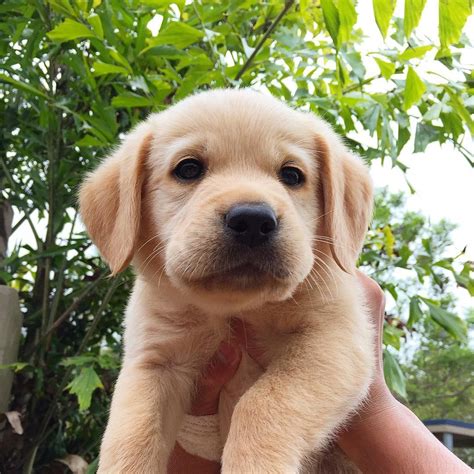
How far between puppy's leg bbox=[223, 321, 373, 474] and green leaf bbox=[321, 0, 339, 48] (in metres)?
0.92

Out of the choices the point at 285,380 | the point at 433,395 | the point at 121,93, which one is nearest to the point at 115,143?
the point at 121,93

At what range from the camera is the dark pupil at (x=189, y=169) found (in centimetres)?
181

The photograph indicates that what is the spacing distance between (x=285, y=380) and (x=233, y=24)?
186 cm

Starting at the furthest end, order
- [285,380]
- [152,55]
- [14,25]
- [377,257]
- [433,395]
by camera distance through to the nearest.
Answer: [433,395] → [377,257] → [14,25] → [152,55] → [285,380]

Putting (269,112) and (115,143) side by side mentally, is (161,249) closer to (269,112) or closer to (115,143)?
(269,112)

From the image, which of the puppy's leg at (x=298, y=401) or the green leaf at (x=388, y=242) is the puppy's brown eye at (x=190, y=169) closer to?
the puppy's leg at (x=298, y=401)

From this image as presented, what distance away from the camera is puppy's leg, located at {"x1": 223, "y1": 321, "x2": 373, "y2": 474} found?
1457 mm

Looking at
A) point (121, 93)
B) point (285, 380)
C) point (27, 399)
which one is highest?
point (121, 93)

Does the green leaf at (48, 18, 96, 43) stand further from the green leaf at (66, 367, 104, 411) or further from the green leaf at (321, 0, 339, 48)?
the green leaf at (66, 367, 104, 411)

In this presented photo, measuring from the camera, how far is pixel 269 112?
188 centimetres

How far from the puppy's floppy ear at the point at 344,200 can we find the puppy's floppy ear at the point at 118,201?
25.6 inches

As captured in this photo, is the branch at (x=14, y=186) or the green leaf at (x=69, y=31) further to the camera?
the branch at (x=14, y=186)

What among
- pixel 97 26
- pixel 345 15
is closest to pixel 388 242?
pixel 345 15

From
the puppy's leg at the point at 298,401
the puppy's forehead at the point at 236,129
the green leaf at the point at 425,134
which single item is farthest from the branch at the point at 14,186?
the green leaf at the point at 425,134
